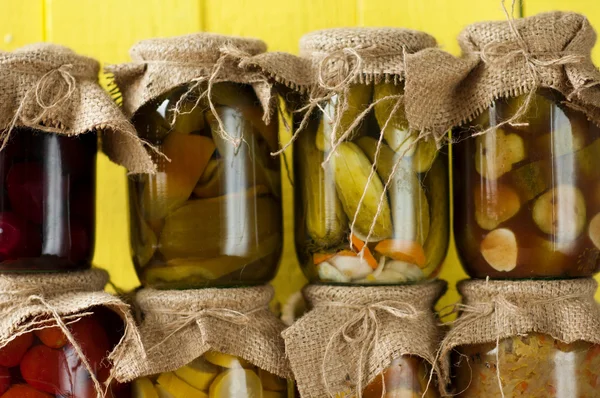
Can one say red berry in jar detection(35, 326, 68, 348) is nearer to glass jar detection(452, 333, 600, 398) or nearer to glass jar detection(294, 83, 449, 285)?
glass jar detection(294, 83, 449, 285)

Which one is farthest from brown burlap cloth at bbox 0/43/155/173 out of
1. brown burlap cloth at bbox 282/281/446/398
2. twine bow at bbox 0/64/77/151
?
brown burlap cloth at bbox 282/281/446/398

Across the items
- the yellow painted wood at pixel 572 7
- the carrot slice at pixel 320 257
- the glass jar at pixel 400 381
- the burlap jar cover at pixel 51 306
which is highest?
A: the yellow painted wood at pixel 572 7

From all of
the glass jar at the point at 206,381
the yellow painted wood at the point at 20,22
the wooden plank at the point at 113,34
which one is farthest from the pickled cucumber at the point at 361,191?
the yellow painted wood at the point at 20,22

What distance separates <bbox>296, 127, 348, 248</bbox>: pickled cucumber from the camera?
2.86ft

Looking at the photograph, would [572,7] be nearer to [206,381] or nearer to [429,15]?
[429,15]

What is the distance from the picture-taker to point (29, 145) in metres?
0.85

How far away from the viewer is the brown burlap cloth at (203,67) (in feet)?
2.77

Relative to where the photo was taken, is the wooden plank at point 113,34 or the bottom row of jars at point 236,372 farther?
the wooden plank at point 113,34

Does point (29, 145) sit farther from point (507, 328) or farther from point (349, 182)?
point (507, 328)

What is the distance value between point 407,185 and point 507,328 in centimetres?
19

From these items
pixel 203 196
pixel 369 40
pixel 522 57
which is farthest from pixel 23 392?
pixel 522 57

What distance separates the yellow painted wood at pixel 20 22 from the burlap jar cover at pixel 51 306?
45cm

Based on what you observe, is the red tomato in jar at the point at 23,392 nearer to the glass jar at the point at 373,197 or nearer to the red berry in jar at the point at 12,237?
the red berry in jar at the point at 12,237

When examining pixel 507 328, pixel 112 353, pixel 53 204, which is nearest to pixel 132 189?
pixel 53 204
